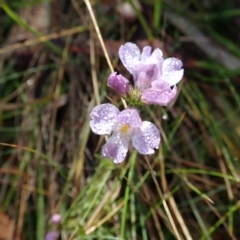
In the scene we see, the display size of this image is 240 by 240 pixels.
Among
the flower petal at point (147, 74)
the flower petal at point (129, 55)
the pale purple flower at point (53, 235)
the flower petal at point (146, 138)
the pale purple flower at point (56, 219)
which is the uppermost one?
the flower petal at point (129, 55)

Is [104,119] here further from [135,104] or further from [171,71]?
[171,71]

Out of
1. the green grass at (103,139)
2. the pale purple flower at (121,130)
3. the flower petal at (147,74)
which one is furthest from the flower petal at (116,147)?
the green grass at (103,139)

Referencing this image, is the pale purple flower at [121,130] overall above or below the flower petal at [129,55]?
below

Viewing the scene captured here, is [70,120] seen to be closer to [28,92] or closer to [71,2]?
[28,92]

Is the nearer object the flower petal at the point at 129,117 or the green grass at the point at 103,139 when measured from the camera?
the flower petal at the point at 129,117

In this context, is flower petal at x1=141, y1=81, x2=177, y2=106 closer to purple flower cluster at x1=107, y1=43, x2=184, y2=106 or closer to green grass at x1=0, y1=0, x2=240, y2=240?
purple flower cluster at x1=107, y1=43, x2=184, y2=106

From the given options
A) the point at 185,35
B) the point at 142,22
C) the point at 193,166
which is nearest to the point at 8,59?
the point at 142,22

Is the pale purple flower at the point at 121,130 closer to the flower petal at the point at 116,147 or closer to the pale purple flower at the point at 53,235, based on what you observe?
the flower petal at the point at 116,147
